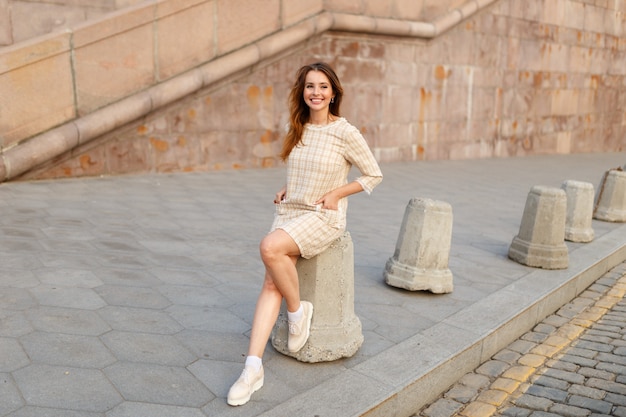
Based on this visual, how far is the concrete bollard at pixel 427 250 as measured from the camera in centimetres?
424

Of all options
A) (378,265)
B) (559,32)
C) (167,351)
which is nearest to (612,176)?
(378,265)

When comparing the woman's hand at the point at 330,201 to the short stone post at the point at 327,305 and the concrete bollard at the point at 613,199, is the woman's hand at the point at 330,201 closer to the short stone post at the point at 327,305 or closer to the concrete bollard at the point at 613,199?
the short stone post at the point at 327,305

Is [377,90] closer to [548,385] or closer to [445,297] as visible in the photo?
[445,297]

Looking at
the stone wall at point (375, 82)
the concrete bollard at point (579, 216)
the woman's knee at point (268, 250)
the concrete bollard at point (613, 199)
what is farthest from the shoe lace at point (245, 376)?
the concrete bollard at point (613, 199)

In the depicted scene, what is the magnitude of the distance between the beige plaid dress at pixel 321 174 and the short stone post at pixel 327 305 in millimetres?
111

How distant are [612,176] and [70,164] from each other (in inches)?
282

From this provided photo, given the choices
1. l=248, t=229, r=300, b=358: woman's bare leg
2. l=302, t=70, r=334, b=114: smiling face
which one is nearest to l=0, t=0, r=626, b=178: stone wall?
l=302, t=70, r=334, b=114: smiling face

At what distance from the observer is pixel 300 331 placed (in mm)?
2996

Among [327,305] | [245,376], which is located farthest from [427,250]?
[245,376]

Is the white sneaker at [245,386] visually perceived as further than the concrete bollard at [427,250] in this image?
No

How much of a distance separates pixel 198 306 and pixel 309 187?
4.28ft

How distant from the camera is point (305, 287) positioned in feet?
10.2

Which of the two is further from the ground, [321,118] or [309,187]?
[321,118]

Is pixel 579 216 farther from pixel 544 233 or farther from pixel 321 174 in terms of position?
pixel 321 174
